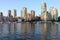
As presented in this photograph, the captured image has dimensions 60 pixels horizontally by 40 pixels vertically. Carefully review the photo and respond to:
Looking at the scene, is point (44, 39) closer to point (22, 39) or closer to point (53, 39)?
point (53, 39)

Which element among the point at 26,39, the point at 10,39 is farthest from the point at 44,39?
the point at 10,39

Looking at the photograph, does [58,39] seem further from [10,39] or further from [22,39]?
[10,39]

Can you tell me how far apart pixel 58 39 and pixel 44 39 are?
3288 mm

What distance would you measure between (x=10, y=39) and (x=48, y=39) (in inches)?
332

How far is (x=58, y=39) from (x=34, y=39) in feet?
17.5

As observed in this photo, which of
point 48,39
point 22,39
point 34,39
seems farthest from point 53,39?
point 22,39

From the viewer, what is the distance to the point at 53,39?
4281 cm

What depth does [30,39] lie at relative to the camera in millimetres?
43562

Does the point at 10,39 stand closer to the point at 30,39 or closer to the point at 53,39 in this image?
the point at 30,39

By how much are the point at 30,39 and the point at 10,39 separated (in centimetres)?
446

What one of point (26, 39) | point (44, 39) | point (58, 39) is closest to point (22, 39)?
point (26, 39)

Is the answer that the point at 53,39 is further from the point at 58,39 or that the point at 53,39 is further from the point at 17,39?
the point at 17,39

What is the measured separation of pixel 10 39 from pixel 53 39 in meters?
9.53

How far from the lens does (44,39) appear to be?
42.5 m
